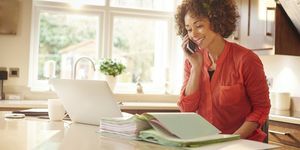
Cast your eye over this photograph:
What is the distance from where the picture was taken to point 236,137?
1127 millimetres

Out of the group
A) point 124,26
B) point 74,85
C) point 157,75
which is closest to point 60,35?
point 124,26

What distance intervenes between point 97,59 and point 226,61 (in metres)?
2.52

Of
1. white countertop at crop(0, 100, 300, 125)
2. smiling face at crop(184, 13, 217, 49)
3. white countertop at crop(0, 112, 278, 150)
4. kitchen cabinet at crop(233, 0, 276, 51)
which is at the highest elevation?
kitchen cabinet at crop(233, 0, 276, 51)

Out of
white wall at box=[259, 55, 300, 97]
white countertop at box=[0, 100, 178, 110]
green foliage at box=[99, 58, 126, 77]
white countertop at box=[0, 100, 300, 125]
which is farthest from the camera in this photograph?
green foliage at box=[99, 58, 126, 77]

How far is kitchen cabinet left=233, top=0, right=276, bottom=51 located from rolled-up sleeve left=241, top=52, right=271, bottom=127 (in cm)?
153

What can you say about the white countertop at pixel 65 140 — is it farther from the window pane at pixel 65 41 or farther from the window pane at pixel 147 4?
the window pane at pixel 147 4

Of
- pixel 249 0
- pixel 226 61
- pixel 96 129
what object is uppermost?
pixel 249 0

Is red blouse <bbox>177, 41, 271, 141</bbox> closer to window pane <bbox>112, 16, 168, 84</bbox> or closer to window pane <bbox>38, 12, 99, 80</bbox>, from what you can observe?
window pane <bbox>38, 12, 99, 80</bbox>

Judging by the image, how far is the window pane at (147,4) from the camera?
4074 mm

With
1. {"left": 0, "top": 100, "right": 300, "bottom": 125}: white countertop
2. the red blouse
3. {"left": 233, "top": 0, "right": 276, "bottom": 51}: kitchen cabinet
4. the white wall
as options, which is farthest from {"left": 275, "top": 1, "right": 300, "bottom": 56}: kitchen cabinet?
the red blouse

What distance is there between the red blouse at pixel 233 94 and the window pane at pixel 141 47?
247 centimetres

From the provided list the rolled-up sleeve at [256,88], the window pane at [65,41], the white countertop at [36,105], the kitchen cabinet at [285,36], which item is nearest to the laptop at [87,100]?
the rolled-up sleeve at [256,88]

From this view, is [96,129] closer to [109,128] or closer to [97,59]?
[109,128]

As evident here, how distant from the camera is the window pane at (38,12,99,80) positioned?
3.83m
